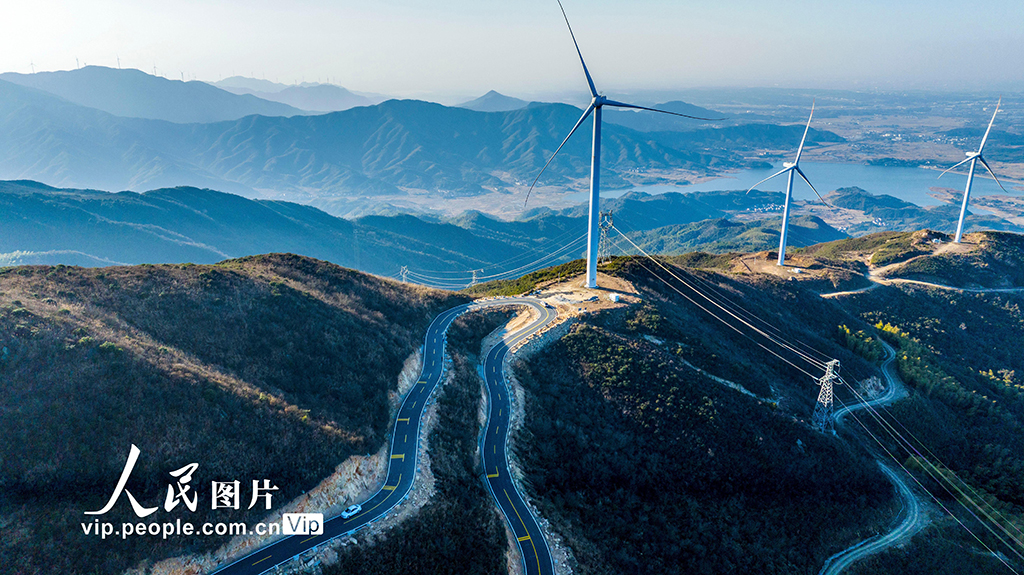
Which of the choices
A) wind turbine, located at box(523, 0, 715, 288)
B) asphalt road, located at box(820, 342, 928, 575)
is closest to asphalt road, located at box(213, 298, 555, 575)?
wind turbine, located at box(523, 0, 715, 288)

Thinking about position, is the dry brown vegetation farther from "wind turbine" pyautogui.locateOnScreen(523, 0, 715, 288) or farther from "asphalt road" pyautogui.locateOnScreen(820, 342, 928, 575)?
"asphalt road" pyautogui.locateOnScreen(820, 342, 928, 575)

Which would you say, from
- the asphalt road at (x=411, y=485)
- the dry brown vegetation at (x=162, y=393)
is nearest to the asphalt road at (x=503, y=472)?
the asphalt road at (x=411, y=485)

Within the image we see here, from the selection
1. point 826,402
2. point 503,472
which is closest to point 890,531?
point 826,402

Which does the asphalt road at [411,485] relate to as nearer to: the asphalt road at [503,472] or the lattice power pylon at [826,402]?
the asphalt road at [503,472]

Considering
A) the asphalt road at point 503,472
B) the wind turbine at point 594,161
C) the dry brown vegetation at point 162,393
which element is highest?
the wind turbine at point 594,161

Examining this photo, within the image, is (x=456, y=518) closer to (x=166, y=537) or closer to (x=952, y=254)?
(x=166, y=537)

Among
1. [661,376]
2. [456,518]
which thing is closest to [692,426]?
[661,376]
